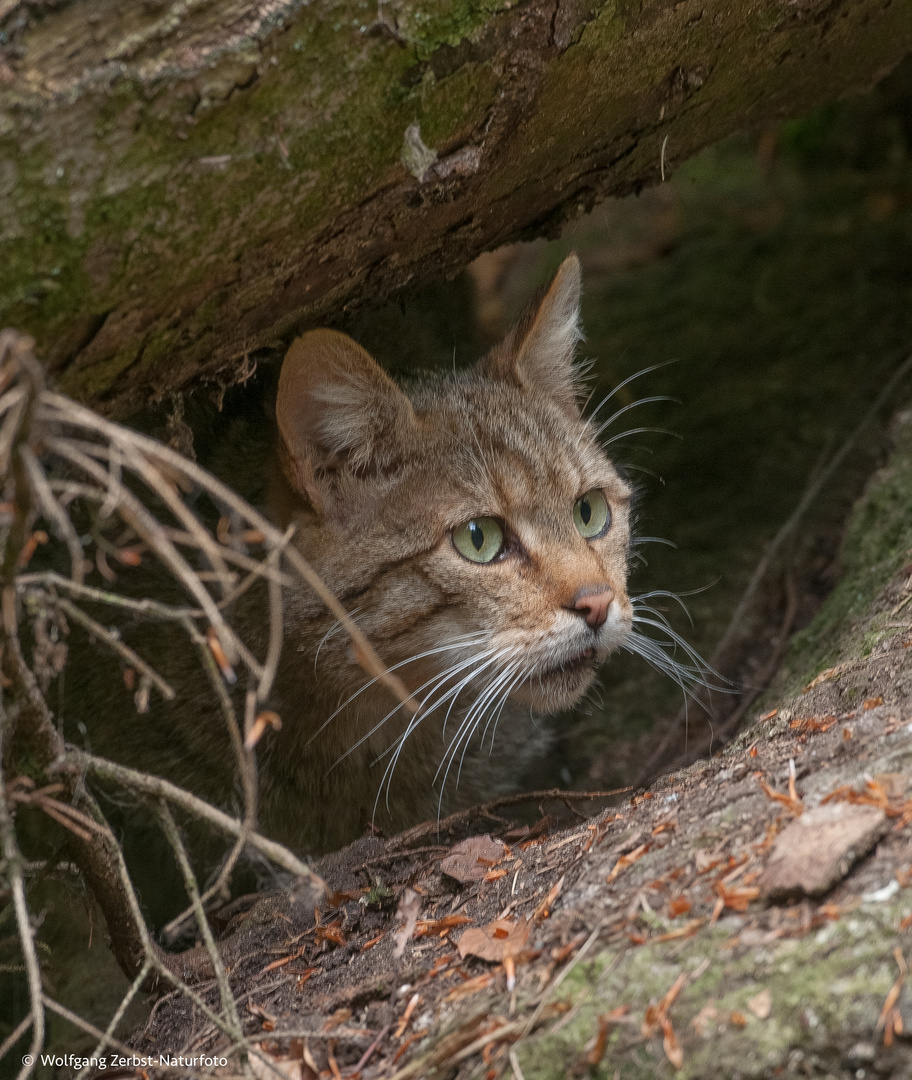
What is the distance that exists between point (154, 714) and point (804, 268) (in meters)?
4.86

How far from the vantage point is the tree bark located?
1.89 m

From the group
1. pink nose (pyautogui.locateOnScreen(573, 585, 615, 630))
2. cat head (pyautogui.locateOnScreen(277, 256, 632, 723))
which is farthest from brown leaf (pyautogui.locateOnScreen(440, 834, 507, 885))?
pink nose (pyautogui.locateOnScreen(573, 585, 615, 630))

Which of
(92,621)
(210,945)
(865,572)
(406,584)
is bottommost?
(865,572)

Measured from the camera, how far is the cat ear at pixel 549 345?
3344 mm

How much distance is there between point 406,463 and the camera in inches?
123

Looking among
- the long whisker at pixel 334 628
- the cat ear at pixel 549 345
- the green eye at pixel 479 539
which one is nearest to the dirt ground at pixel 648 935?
the long whisker at pixel 334 628

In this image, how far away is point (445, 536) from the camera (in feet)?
9.87

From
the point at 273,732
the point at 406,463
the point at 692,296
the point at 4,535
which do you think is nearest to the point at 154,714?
the point at 273,732

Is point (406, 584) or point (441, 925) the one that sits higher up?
point (406, 584)

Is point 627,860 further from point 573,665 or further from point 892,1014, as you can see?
point 573,665

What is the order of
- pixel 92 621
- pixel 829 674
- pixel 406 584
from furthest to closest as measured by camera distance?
pixel 406 584
pixel 829 674
pixel 92 621

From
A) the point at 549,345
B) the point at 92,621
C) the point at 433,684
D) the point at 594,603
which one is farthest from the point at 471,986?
the point at 549,345

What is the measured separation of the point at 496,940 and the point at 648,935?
39cm

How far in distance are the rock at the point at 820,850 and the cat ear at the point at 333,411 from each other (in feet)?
5.53
